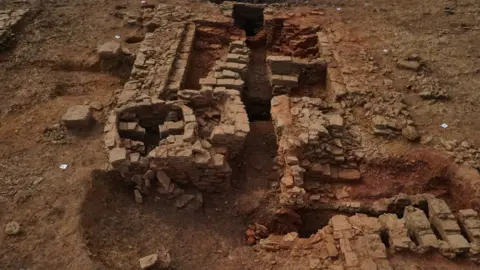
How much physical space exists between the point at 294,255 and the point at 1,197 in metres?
4.44

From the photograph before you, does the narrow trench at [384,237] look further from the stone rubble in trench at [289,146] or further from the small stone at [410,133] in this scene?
the small stone at [410,133]

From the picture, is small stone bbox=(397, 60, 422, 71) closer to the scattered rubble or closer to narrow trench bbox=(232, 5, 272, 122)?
narrow trench bbox=(232, 5, 272, 122)

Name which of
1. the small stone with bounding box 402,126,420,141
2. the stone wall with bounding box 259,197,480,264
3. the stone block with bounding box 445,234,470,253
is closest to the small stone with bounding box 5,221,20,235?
the stone wall with bounding box 259,197,480,264

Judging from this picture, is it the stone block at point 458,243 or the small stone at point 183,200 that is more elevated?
the stone block at point 458,243

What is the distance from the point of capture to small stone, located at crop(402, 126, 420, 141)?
698 cm

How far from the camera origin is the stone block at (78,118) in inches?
275

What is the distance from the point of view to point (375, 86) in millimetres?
8094

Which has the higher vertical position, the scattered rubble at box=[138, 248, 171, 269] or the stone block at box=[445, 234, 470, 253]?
the stone block at box=[445, 234, 470, 253]

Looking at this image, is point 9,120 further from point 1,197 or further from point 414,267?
point 414,267

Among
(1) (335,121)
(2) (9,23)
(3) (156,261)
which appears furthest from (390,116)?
(2) (9,23)

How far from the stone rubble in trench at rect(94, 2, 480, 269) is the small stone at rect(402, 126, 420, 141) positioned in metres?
0.02

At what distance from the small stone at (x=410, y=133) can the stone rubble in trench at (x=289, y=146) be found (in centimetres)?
2

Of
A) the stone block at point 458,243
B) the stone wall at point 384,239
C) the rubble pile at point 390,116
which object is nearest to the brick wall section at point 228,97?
the stone wall at point 384,239

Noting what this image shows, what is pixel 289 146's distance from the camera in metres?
6.68
